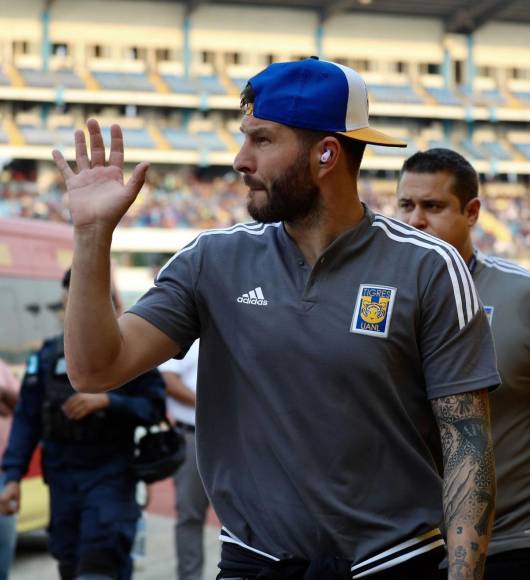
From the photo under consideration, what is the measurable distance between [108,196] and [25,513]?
21.7 ft

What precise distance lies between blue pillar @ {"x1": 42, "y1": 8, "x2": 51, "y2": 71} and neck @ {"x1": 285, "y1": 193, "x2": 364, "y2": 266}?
4675 centimetres

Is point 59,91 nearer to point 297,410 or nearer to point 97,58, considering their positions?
point 97,58

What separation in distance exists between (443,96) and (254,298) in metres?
51.1

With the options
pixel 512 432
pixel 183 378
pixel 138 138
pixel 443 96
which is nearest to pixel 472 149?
pixel 443 96

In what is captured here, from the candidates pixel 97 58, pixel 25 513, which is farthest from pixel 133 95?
pixel 25 513

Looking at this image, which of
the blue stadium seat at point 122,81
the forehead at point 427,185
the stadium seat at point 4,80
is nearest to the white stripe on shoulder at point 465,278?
the forehead at point 427,185

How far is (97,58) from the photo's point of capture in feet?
163

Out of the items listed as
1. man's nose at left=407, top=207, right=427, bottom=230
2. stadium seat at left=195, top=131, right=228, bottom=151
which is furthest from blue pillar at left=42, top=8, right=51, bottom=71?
man's nose at left=407, top=207, right=427, bottom=230

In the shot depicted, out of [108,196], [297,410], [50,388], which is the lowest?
[50,388]

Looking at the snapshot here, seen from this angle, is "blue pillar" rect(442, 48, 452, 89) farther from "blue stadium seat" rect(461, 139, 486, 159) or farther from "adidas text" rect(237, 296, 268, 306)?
"adidas text" rect(237, 296, 268, 306)

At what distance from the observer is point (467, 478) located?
8.29ft

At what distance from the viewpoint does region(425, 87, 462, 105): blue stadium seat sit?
51.9m

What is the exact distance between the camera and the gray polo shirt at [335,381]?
252 cm

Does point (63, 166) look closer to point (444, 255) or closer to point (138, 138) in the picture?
point (444, 255)
